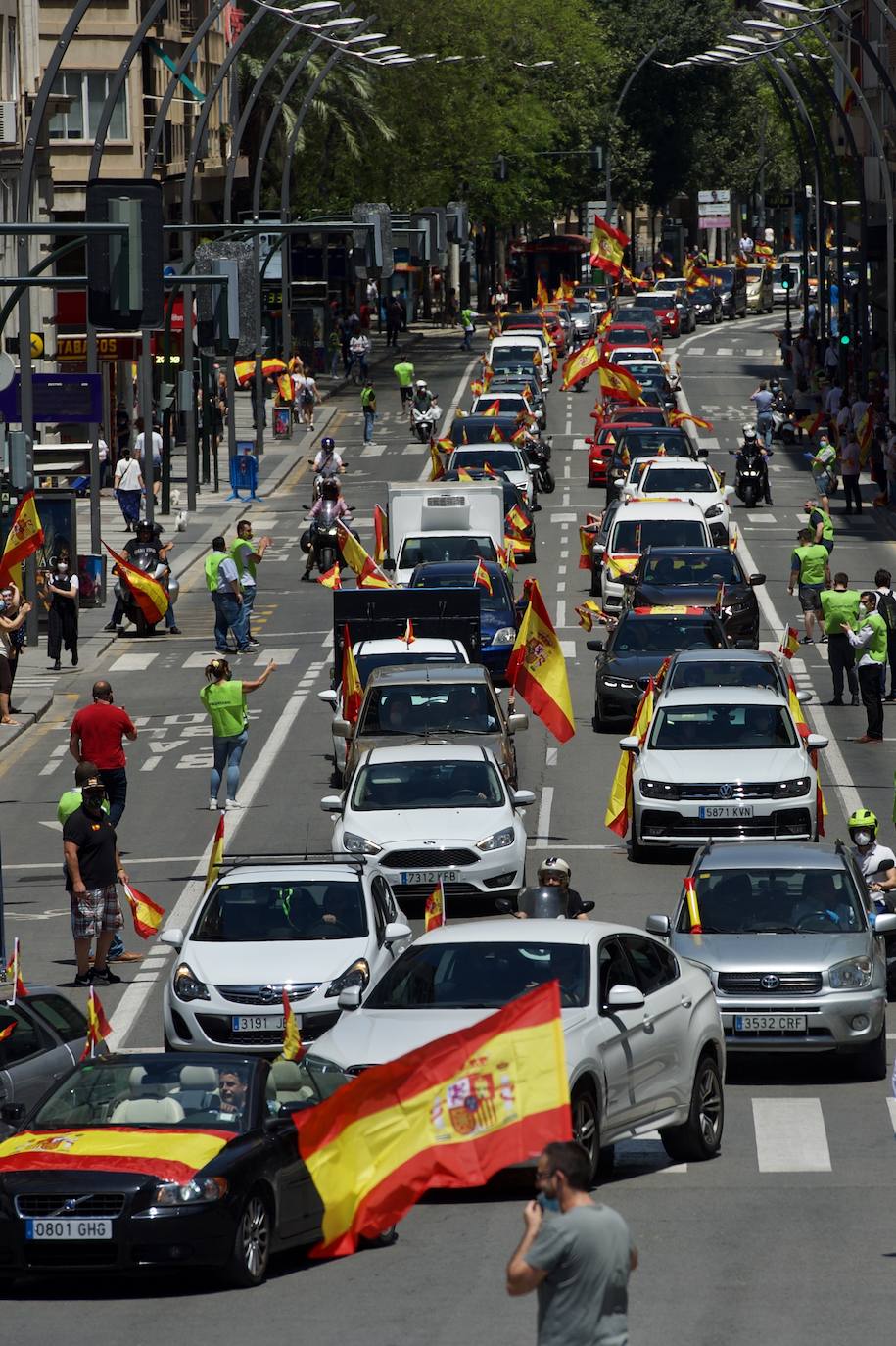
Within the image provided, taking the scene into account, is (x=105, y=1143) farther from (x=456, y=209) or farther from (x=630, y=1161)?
(x=456, y=209)

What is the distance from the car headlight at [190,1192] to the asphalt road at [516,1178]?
0.48 meters

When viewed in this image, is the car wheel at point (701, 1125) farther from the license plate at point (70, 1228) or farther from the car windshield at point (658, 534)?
the car windshield at point (658, 534)

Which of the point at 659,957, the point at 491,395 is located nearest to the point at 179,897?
the point at 659,957

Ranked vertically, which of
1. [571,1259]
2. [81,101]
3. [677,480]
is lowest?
[677,480]

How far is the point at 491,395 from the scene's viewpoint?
6288 cm

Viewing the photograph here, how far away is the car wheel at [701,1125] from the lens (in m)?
14.7

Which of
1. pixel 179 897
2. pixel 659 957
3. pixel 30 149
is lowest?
pixel 179 897

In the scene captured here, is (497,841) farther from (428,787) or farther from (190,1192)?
(190,1192)

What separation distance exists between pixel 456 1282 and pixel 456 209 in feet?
175

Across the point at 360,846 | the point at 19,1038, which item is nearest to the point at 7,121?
the point at 360,846

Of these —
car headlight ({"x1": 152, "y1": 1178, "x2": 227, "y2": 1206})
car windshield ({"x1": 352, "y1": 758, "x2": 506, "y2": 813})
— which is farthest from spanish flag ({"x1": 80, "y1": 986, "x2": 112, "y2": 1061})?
car windshield ({"x1": 352, "y1": 758, "x2": 506, "y2": 813})

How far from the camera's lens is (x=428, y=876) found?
72.5 ft

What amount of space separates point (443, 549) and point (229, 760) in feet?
41.1

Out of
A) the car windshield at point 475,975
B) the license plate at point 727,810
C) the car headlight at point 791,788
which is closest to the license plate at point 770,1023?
the car windshield at point 475,975
